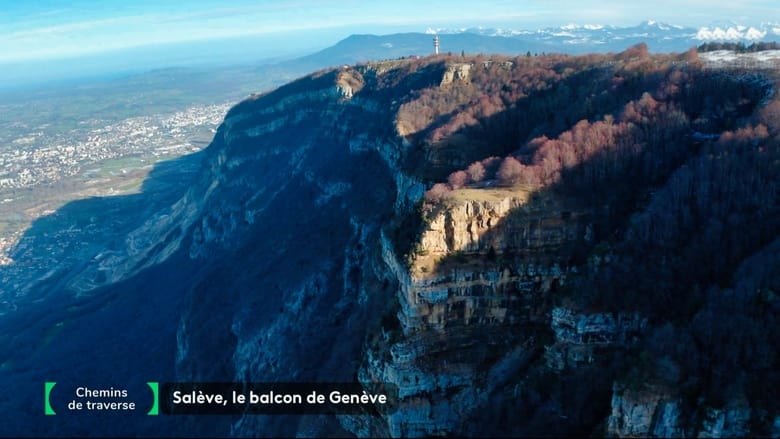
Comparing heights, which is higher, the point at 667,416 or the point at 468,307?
the point at 468,307

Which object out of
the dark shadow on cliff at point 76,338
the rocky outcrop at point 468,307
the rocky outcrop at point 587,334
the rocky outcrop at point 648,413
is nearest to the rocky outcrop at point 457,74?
the rocky outcrop at point 468,307

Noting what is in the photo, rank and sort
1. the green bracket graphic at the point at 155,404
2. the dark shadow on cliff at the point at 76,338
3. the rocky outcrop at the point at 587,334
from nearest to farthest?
1. the rocky outcrop at the point at 587,334
2. the green bracket graphic at the point at 155,404
3. the dark shadow on cliff at the point at 76,338

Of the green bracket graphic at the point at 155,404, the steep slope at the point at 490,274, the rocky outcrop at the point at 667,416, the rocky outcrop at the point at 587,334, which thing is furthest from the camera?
the green bracket graphic at the point at 155,404

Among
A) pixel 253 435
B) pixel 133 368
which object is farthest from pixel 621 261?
pixel 133 368

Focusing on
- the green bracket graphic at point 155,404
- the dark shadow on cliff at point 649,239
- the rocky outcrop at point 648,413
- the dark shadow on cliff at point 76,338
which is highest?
the dark shadow on cliff at point 649,239

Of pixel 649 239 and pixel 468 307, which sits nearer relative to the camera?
pixel 649 239

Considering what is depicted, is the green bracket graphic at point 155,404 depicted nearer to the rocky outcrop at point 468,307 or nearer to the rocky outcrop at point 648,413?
the rocky outcrop at point 468,307

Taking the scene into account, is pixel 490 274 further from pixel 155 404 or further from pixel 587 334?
pixel 155 404

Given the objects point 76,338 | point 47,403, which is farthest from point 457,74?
point 76,338

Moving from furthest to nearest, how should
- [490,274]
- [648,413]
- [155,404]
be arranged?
[155,404], [490,274], [648,413]

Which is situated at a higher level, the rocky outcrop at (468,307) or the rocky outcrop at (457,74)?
the rocky outcrop at (457,74)

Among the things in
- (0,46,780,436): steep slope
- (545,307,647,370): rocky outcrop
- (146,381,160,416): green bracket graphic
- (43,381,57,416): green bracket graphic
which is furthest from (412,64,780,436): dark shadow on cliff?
(43,381,57,416): green bracket graphic
